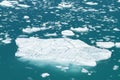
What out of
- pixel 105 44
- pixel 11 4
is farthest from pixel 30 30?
pixel 11 4

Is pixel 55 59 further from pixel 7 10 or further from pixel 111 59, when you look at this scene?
pixel 7 10

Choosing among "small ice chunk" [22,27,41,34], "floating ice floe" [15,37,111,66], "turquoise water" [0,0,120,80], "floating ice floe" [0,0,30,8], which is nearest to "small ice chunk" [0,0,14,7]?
"floating ice floe" [0,0,30,8]

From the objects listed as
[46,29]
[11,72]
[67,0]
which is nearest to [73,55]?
[11,72]

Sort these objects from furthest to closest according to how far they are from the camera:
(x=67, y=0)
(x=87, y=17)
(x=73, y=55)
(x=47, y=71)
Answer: (x=67, y=0) → (x=87, y=17) → (x=73, y=55) → (x=47, y=71)

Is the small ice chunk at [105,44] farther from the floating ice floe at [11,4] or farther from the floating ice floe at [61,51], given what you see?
the floating ice floe at [11,4]

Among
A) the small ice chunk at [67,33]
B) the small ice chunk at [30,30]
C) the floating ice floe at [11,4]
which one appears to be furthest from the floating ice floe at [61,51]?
the floating ice floe at [11,4]

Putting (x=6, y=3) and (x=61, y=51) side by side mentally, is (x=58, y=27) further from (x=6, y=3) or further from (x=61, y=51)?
(x=6, y=3)
